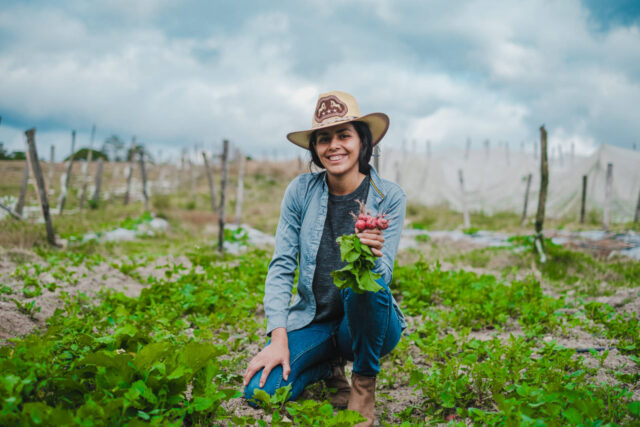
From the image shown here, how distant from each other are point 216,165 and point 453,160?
67.4 ft

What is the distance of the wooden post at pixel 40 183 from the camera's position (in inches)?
264

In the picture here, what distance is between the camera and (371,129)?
245cm

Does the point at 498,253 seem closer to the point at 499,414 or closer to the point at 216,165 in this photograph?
the point at 499,414

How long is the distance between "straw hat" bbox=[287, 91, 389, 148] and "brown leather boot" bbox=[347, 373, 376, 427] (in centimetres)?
138

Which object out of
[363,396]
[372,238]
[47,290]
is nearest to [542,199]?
[363,396]

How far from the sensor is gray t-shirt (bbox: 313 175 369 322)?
227 centimetres

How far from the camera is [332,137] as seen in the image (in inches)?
88.1

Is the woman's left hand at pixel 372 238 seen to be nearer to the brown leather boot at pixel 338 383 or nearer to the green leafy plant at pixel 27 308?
the brown leather boot at pixel 338 383

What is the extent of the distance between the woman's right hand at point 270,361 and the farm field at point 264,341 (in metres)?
0.12

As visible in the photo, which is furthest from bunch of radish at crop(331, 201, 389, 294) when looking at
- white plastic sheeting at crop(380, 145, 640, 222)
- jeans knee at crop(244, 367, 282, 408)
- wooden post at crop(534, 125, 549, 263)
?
white plastic sheeting at crop(380, 145, 640, 222)

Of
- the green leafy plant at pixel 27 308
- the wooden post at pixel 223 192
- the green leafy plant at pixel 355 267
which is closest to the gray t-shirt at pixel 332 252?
the green leafy plant at pixel 355 267

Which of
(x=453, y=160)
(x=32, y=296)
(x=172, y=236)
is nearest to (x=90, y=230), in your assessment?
(x=172, y=236)

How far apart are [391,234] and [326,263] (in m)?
0.44

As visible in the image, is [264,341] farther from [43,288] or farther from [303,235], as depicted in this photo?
[43,288]
